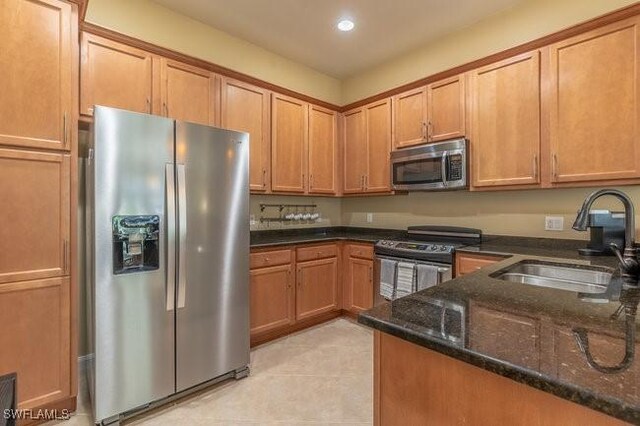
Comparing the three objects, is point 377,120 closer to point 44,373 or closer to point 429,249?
point 429,249

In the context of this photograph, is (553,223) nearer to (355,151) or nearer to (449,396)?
(355,151)

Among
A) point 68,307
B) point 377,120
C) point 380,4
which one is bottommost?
point 68,307

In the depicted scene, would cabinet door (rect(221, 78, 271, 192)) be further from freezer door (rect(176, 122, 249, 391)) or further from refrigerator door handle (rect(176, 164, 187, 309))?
refrigerator door handle (rect(176, 164, 187, 309))

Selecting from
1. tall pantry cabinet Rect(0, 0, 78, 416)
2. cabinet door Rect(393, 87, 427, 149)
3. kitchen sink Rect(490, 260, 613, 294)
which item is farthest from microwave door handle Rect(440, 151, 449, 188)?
tall pantry cabinet Rect(0, 0, 78, 416)

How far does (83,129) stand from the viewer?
95.8 inches

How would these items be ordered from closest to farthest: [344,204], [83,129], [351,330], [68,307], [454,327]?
[454,327], [68,307], [83,129], [351,330], [344,204]

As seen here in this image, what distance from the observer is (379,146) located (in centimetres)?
360

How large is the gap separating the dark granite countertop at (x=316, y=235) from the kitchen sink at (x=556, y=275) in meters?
1.73

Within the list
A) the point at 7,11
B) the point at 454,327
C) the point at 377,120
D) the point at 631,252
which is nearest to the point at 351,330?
the point at 377,120

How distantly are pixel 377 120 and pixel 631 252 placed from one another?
2666mm

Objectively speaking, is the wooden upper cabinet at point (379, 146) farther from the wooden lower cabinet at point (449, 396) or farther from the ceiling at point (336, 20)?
the wooden lower cabinet at point (449, 396)

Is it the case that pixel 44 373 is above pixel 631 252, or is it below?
below

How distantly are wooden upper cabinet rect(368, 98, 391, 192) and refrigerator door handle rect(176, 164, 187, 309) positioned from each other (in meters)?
2.12

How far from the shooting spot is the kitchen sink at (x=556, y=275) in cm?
155
